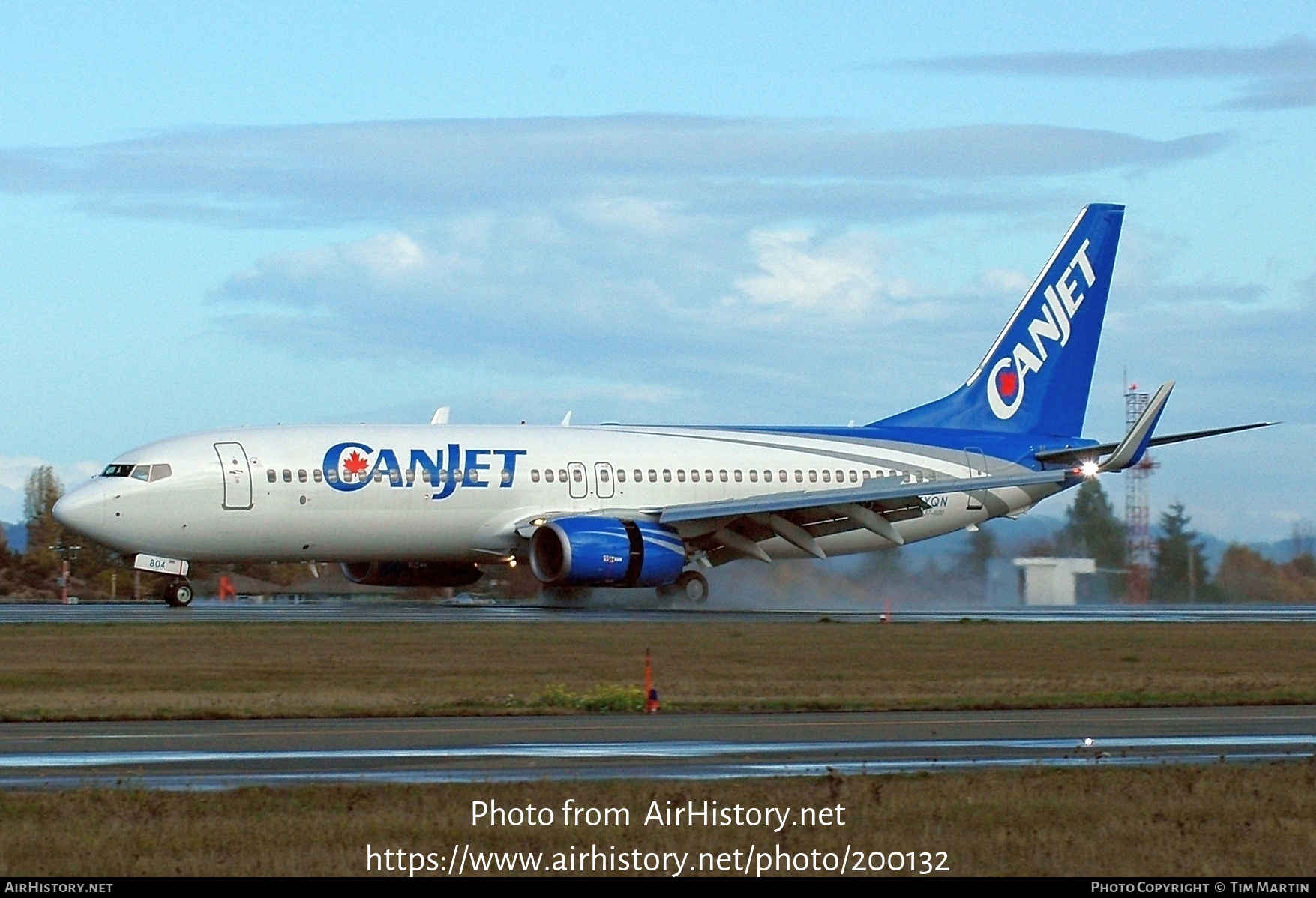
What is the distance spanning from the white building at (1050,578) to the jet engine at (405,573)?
1531 centimetres

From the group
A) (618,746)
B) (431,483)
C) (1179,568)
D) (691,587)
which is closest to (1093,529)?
(1179,568)

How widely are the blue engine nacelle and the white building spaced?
13.4m

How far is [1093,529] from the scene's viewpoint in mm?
57875

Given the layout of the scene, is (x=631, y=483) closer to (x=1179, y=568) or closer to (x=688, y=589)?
(x=688, y=589)

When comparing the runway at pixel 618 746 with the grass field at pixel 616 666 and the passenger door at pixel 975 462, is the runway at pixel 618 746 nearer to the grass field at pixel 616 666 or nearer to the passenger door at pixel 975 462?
the grass field at pixel 616 666

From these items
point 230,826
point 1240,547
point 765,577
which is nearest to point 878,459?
point 765,577

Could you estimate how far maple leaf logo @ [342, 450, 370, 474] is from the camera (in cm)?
4344

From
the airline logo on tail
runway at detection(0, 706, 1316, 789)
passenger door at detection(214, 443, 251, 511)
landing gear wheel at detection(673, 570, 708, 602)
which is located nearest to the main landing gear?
landing gear wheel at detection(673, 570, 708, 602)

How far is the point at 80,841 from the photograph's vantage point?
12070 mm

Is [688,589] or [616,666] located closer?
[616,666]

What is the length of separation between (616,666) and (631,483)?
19680 millimetres

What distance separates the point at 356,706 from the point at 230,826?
31.0 feet

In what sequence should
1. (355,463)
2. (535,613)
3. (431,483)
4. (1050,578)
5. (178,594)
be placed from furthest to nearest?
1. (1050,578)
2. (431,483)
3. (355,463)
4. (178,594)
5. (535,613)

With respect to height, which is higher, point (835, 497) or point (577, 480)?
point (577, 480)
